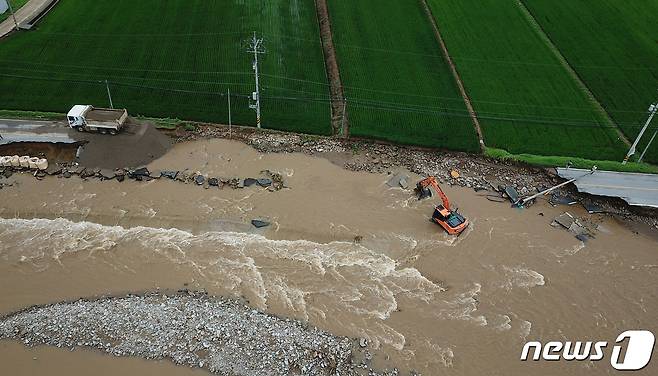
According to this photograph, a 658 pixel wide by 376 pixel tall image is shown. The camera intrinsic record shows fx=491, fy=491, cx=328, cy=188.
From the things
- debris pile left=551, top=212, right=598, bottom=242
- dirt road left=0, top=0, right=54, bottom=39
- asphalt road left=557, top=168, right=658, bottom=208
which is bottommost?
debris pile left=551, top=212, right=598, bottom=242

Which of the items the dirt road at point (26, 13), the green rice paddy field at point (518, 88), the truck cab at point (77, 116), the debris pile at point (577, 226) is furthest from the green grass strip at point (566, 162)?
the dirt road at point (26, 13)

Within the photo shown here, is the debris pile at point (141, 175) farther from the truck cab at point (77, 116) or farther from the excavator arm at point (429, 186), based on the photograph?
the excavator arm at point (429, 186)

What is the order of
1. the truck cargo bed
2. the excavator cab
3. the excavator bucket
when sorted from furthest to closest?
the truck cargo bed < the excavator bucket < the excavator cab

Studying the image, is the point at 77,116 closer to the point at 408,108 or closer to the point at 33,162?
the point at 33,162

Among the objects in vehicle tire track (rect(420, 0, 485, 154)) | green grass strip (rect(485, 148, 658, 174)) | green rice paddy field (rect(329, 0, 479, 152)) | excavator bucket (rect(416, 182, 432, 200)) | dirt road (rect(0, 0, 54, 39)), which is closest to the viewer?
excavator bucket (rect(416, 182, 432, 200))

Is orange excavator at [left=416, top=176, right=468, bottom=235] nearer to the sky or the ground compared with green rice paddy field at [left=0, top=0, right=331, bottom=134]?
nearer to the ground

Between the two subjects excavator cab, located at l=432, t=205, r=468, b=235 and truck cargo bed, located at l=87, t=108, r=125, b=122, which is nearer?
excavator cab, located at l=432, t=205, r=468, b=235

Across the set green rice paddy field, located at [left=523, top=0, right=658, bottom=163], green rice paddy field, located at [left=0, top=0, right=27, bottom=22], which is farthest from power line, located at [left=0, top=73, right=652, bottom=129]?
green rice paddy field, located at [left=0, top=0, right=27, bottom=22]

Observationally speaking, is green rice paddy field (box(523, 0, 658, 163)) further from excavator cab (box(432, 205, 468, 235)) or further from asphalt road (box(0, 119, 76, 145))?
asphalt road (box(0, 119, 76, 145))

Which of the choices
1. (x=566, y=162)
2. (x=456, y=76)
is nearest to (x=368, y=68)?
(x=456, y=76)
